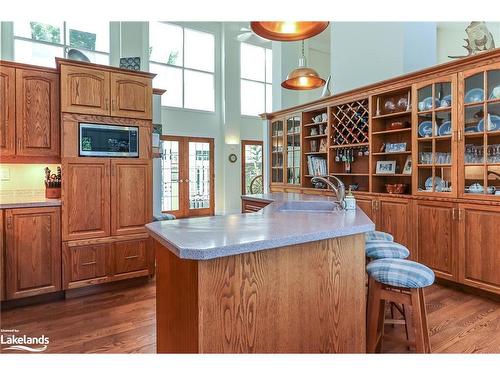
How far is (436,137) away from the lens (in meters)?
3.26

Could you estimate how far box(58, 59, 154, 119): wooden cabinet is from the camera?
2.94 m

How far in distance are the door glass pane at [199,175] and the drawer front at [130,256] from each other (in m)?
4.59

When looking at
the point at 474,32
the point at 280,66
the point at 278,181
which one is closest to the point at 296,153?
the point at 278,181

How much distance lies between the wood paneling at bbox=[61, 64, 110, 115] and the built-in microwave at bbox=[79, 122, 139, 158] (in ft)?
0.51

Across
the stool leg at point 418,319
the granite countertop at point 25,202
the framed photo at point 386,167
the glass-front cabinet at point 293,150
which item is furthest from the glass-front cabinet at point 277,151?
the stool leg at point 418,319

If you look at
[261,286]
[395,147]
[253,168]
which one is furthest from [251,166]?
[261,286]

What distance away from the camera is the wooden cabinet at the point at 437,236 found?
Result: 3092 millimetres

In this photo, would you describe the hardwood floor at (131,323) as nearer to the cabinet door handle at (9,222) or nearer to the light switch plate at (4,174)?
the cabinet door handle at (9,222)

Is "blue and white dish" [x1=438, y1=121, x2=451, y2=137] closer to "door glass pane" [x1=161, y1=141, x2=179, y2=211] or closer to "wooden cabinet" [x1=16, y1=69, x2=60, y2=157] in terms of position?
"wooden cabinet" [x1=16, y1=69, x2=60, y2=157]

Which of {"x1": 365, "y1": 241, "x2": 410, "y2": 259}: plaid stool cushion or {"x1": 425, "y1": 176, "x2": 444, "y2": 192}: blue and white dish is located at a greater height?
{"x1": 425, "y1": 176, "x2": 444, "y2": 192}: blue and white dish

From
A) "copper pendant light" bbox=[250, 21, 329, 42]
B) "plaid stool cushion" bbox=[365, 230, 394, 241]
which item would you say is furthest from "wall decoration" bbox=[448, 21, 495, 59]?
"copper pendant light" bbox=[250, 21, 329, 42]

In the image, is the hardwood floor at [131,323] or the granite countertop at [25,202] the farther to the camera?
the granite countertop at [25,202]

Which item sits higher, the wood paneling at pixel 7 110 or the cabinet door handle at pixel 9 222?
the wood paneling at pixel 7 110
